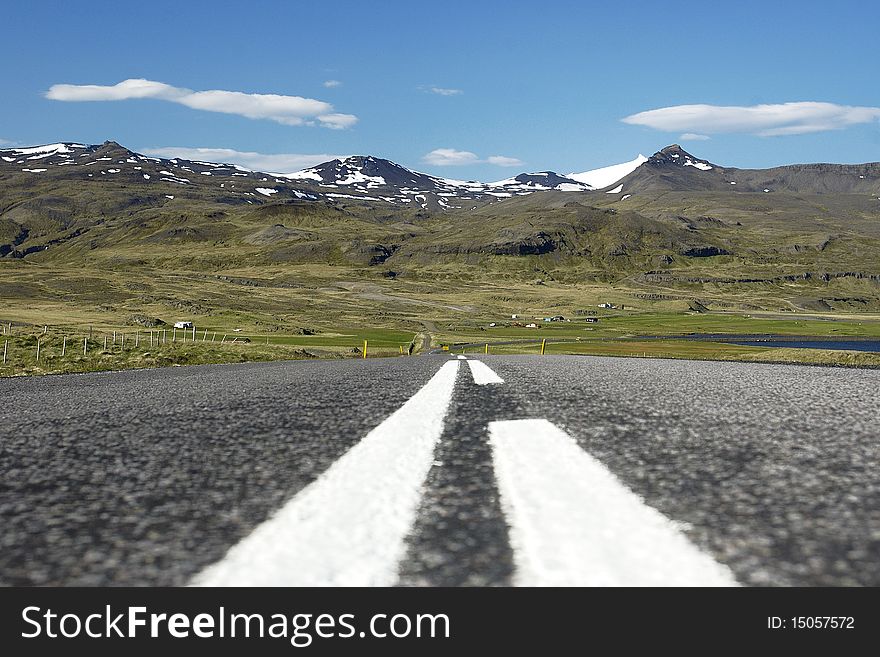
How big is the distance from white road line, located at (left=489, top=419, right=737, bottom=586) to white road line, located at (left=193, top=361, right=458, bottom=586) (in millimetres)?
493

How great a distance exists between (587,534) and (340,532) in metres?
1.03

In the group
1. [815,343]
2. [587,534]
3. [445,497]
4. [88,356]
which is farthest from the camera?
[815,343]

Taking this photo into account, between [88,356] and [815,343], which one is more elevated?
[88,356]

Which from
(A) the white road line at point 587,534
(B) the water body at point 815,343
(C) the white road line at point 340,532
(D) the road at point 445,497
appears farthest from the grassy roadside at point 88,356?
(B) the water body at point 815,343

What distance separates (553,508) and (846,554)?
3.93 ft

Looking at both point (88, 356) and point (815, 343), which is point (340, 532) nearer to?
point (88, 356)

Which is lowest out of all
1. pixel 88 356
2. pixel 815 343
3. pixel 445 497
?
pixel 815 343

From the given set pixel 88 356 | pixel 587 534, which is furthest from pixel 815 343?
pixel 587 534

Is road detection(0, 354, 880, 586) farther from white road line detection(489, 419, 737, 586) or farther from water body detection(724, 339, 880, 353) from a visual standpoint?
water body detection(724, 339, 880, 353)

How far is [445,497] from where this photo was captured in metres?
3.44

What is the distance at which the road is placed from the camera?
8.25 feet
